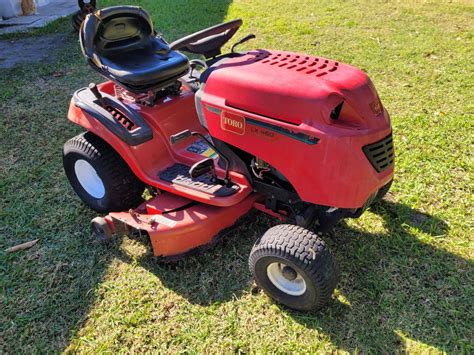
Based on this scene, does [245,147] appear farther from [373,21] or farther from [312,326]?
[373,21]

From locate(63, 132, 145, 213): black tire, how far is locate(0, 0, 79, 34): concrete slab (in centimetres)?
505

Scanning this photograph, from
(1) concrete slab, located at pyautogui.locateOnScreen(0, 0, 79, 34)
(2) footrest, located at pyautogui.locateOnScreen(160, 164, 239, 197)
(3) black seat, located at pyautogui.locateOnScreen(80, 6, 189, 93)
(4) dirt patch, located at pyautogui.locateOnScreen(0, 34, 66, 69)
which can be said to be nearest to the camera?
(2) footrest, located at pyautogui.locateOnScreen(160, 164, 239, 197)

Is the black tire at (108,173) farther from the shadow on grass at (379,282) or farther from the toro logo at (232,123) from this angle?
the toro logo at (232,123)

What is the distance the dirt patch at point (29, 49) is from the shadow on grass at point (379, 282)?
410cm

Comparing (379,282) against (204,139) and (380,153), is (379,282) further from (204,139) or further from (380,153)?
(204,139)

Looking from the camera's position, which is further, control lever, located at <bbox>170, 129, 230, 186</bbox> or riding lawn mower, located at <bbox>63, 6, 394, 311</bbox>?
control lever, located at <bbox>170, 129, 230, 186</bbox>

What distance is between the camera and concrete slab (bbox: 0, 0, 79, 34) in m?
6.91

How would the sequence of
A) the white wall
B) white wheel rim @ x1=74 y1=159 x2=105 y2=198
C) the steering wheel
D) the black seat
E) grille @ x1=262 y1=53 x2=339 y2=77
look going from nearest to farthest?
grille @ x1=262 y1=53 x2=339 y2=77
the steering wheel
the black seat
white wheel rim @ x1=74 y1=159 x2=105 y2=198
the white wall

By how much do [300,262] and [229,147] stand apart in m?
0.68

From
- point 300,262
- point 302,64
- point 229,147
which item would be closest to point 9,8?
point 229,147

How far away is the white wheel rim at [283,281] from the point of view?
207cm

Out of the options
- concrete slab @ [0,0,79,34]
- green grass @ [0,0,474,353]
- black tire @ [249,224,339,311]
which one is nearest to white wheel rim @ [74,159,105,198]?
green grass @ [0,0,474,353]

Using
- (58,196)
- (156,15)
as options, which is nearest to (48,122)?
(58,196)

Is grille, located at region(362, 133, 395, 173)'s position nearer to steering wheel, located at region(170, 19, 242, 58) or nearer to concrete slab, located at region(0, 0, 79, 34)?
steering wheel, located at region(170, 19, 242, 58)
